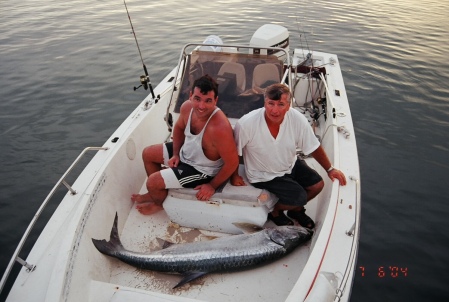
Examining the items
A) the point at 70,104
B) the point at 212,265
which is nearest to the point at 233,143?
the point at 212,265

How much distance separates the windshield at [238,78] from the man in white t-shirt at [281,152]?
1.25m

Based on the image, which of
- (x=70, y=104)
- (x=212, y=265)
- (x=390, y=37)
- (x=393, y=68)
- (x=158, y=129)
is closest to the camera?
(x=212, y=265)

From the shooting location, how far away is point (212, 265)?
3186 millimetres

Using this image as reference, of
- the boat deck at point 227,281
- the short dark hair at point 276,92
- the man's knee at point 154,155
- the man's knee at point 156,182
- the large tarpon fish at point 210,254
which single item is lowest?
the boat deck at point 227,281

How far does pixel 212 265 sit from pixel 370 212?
10.0 feet

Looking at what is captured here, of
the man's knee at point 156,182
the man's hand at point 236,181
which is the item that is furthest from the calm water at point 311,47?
the man's knee at point 156,182

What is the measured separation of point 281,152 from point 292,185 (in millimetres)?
395

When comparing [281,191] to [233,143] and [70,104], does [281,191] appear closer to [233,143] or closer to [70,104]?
[233,143]

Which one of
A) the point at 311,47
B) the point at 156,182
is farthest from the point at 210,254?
the point at 311,47

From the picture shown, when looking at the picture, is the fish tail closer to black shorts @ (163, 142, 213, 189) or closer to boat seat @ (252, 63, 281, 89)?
black shorts @ (163, 142, 213, 189)

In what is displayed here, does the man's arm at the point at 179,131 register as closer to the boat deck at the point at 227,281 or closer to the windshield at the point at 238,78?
the boat deck at the point at 227,281

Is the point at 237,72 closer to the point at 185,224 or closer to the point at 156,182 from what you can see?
the point at 156,182

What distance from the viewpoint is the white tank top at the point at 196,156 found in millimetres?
3425

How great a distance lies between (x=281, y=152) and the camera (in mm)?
3322
